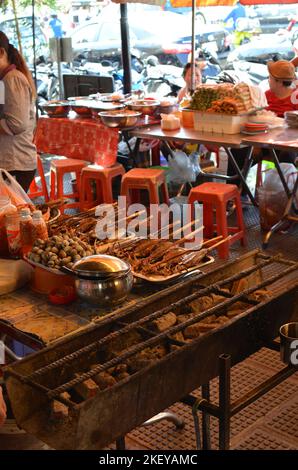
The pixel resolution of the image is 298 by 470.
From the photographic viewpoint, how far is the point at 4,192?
3.23m

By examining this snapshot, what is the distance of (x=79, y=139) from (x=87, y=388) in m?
4.67

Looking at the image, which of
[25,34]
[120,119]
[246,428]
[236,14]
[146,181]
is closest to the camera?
[246,428]

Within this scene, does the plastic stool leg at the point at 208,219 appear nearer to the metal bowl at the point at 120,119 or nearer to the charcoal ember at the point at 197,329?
the metal bowl at the point at 120,119

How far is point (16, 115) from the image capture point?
475 centimetres

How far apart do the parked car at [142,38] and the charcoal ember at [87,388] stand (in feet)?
36.7

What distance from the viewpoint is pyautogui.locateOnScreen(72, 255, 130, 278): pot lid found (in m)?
2.52

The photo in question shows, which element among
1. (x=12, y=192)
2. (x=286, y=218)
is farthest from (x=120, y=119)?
(x=12, y=192)

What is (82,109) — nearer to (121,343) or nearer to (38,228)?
(38,228)

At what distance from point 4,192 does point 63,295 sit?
0.85m

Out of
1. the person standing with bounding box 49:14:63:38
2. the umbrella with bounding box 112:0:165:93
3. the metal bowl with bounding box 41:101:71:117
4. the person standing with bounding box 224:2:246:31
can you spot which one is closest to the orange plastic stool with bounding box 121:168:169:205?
the metal bowl with bounding box 41:101:71:117

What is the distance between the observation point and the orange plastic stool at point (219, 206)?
525cm

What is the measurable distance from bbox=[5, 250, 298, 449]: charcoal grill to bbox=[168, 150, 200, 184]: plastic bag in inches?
154
